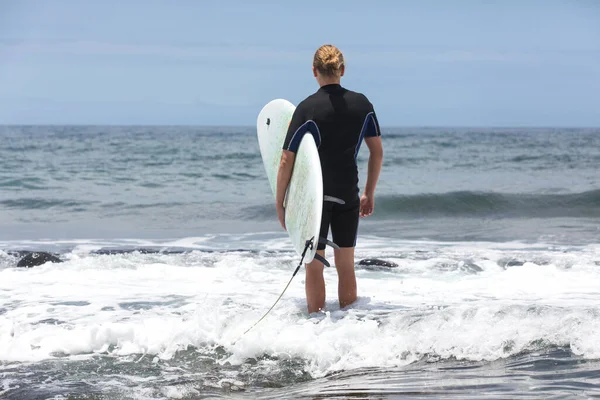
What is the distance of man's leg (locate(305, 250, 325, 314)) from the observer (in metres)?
5.05

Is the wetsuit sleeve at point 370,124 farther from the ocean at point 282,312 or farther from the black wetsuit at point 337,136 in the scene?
the ocean at point 282,312

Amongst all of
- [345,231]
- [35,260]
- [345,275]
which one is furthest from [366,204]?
[35,260]

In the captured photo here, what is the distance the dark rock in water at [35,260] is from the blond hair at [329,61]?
15.2 ft

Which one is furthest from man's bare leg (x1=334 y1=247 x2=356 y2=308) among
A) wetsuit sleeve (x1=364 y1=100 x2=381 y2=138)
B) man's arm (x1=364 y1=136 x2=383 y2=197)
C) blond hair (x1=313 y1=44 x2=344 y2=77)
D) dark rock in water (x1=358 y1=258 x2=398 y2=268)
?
dark rock in water (x1=358 y1=258 x2=398 y2=268)

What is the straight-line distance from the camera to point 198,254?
29.8 feet

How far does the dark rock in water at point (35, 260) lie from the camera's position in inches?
316

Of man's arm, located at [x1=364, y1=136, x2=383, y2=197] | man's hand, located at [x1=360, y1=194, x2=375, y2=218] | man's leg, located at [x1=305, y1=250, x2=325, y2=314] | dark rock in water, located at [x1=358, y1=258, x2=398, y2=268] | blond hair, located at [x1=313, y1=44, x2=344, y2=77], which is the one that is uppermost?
blond hair, located at [x1=313, y1=44, x2=344, y2=77]

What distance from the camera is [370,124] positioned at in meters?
4.91

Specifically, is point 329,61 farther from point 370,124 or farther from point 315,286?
point 315,286

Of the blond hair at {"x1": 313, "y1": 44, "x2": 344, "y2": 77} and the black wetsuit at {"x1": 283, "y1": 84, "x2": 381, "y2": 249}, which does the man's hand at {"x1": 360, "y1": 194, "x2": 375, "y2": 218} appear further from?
the blond hair at {"x1": 313, "y1": 44, "x2": 344, "y2": 77}

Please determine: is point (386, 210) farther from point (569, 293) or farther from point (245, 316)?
point (245, 316)

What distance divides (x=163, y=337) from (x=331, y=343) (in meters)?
1.10

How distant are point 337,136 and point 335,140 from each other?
30 millimetres

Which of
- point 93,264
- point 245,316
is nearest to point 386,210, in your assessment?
point 93,264
